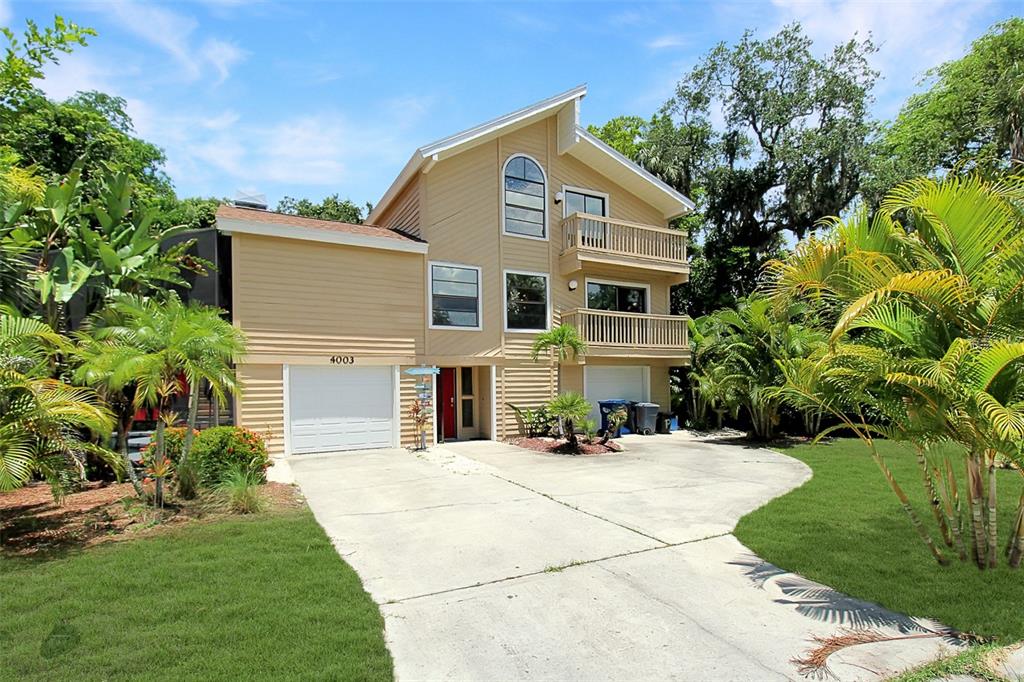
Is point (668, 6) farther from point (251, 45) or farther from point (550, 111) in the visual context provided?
point (251, 45)

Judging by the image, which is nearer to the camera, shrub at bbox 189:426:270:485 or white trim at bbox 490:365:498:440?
shrub at bbox 189:426:270:485

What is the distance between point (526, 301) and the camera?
14773 millimetres

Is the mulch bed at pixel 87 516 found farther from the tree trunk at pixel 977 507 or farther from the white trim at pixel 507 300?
the white trim at pixel 507 300

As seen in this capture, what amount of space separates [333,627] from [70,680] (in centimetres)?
144

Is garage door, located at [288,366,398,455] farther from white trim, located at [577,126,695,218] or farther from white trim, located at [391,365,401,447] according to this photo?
white trim, located at [577,126,695,218]

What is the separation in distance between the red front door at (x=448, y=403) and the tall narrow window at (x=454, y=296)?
1.65 metres

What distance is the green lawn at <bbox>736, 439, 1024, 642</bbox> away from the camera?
3.80 metres

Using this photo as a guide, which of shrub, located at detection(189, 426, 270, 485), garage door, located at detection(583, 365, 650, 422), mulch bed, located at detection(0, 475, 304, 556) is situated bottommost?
mulch bed, located at detection(0, 475, 304, 556)

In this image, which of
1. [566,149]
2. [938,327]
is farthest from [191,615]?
[566,149]

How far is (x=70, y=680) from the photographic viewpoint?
2.95 m

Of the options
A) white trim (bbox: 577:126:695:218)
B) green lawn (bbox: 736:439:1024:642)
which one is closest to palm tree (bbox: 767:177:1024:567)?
green lawn (bbox: 736:439:1024:642)

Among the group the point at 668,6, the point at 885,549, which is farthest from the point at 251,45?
the point at 885,549

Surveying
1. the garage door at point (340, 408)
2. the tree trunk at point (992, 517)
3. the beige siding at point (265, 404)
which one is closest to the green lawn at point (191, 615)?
the tree trunk at point (992, 517)

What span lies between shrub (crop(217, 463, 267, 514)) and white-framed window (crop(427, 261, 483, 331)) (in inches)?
253
